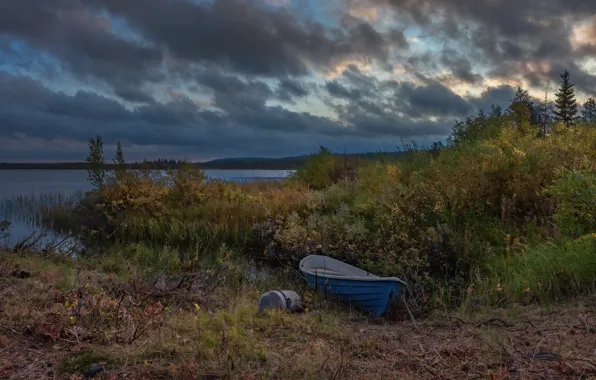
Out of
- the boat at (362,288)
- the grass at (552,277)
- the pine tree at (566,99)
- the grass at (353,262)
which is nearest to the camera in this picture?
the grass at (353,262)

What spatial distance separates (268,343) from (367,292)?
3.03m

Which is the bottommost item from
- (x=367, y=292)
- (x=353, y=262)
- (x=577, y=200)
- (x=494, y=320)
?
(x=353, y=262)

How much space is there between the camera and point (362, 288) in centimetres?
757

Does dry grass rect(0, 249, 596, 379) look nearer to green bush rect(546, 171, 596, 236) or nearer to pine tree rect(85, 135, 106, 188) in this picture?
green bush rect(546, 171, 596, 236)

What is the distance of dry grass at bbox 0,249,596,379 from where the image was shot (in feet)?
12.9

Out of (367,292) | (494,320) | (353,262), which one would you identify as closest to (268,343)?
(494,320)

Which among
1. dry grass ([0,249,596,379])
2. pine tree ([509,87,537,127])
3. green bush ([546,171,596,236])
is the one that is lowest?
dry grass ([0,249,596,379])

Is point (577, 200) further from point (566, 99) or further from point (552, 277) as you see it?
point (566, 99)

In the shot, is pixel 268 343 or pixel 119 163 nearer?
pixel 268 343

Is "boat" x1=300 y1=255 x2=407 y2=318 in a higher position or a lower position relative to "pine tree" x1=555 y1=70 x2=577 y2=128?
lower

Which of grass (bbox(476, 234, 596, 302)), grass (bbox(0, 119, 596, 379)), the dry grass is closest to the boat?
grass (bbox(0, 119, 596, 379))

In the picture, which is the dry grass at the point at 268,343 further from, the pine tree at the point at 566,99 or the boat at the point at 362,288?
the pine tree at the point at 566,99

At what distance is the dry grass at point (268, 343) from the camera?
3939 mm

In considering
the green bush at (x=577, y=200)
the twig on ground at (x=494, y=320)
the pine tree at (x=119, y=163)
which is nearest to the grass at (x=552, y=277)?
the green bush at (x=577, y=200)
